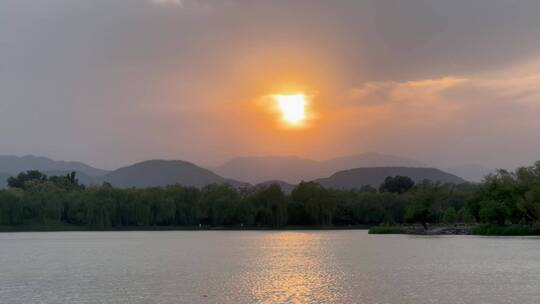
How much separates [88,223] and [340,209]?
39.9 m

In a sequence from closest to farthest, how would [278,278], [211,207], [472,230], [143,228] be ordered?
[278,278]
[472,230]
[143,228]
[211,207]

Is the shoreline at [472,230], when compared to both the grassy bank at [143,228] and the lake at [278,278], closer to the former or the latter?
the grassy bank at [143,228]

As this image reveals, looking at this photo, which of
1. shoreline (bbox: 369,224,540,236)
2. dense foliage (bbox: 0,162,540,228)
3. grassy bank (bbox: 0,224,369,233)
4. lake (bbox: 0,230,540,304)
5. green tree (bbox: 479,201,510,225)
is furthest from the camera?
grassy bank (bbox: 0,224,369,233)

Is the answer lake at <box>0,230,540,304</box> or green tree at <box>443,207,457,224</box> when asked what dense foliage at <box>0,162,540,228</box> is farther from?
lake at <box>0,230,540,304</box>

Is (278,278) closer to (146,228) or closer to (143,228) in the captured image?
(143,228)

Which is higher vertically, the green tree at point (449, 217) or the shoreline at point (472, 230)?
the green tree at point (449, 217)

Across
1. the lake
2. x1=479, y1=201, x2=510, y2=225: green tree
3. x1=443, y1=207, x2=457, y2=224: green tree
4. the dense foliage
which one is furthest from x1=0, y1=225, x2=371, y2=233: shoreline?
the lake

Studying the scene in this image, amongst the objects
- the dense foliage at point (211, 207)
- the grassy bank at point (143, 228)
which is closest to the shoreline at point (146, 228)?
the grassy bank at point (143, 228)

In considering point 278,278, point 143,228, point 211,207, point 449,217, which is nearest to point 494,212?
point 449,217

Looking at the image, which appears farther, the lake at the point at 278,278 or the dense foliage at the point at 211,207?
the dense foliage at the point at 211,207

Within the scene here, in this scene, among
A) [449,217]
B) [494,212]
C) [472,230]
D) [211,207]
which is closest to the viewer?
[494,212]

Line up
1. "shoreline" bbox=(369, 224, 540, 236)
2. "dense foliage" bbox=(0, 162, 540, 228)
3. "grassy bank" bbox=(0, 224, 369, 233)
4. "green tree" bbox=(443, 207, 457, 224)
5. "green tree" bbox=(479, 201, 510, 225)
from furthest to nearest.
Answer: "grassy bank" bbox=(0, 224, 369, 233)
"dense foliage" bbox=(0, 162, 540, 228)
"green tree" bbox=(443, 207, 457, 224)
"green tree" bbox=(479, 201, 510, 225)
"shoreline" bbox=(369, 224, 540, 236)

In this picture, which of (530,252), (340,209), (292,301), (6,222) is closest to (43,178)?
(6,222)

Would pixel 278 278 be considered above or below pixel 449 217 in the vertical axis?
below
